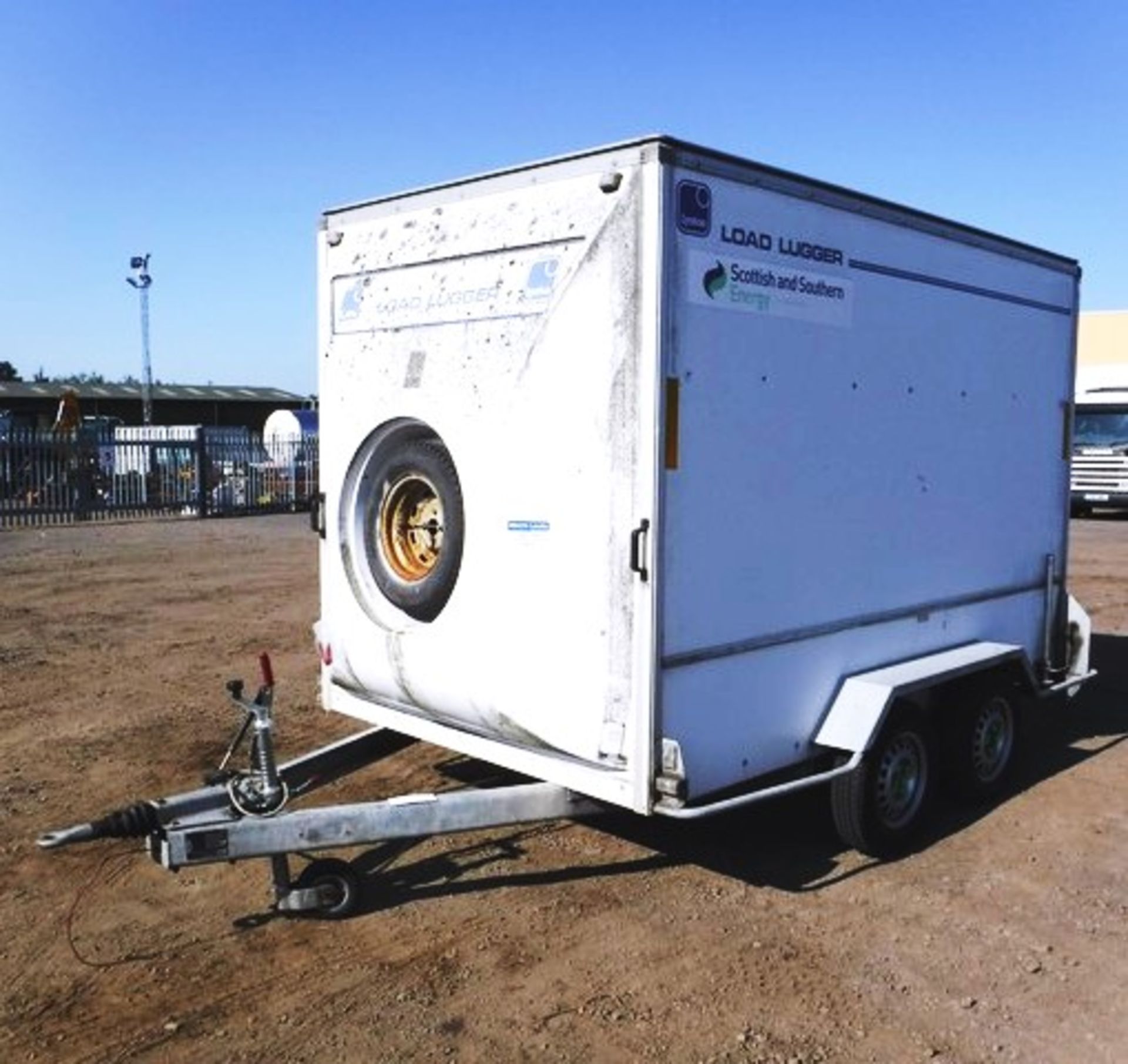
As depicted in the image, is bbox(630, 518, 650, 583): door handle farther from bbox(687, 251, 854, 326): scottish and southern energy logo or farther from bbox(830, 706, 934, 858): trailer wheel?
bbox(830, 706, 934, 858): trailer wheel

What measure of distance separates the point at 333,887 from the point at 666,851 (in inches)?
60.1

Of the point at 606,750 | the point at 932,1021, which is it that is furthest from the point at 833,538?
the point at 932,1021

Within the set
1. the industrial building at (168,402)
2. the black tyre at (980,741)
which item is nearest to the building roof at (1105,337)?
the industrial building at (168,402)

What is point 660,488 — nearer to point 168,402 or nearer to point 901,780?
point 901,780

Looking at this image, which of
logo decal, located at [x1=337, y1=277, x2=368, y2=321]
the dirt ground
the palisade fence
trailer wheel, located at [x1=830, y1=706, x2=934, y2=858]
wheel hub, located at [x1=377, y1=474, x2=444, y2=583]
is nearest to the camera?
the dirt ground

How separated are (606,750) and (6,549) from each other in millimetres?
14720

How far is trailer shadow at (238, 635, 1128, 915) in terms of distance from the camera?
5.03m

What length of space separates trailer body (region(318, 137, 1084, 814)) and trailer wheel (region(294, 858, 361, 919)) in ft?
2.53

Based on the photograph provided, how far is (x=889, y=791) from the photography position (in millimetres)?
5438

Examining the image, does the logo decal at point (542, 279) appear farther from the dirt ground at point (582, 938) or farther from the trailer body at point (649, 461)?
the dirt ground at point (582, 938)

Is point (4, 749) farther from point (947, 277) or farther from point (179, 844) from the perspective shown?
point (947, 277)

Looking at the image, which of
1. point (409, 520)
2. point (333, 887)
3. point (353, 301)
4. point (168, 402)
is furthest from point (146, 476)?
point (168, 402)

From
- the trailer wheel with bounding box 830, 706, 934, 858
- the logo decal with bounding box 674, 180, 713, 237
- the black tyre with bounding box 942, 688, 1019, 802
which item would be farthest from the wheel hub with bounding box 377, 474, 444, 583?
the black tyre with bounding box 942, 688, 1019, 802

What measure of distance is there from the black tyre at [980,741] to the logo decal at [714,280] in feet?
8.64
